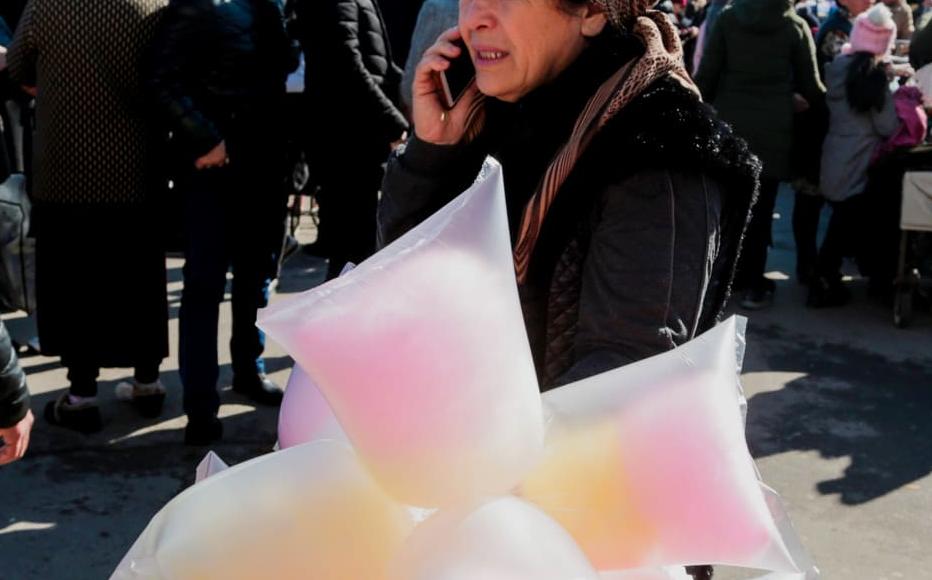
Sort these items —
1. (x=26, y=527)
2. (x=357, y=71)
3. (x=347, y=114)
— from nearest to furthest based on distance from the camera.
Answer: (x=26, y=527), (x=357, y=71), (x=347, y=114)

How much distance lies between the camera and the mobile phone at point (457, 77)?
6.29 ft

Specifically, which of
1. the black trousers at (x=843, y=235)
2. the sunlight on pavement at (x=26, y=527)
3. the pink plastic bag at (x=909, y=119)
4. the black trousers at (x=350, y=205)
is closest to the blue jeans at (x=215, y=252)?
the black trousers at (x=350, y=205)

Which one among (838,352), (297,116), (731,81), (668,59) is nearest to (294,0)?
(297,116)

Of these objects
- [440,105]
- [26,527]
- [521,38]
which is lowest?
[26,527]

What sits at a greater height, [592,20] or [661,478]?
[592,20]

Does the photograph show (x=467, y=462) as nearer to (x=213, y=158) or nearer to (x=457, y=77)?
(x=457, y=77)

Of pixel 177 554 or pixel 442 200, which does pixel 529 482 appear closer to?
pixel 177 554

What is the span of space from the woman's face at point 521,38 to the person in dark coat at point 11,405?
3.93ft

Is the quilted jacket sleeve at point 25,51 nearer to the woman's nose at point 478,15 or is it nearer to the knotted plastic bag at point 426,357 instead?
the woman's nose at point 478,15

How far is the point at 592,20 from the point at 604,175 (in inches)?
10.2

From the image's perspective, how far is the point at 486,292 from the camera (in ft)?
4.09

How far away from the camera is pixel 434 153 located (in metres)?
1.95

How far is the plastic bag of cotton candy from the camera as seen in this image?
1184 mm

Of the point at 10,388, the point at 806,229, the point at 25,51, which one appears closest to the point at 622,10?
the point at 10,388
